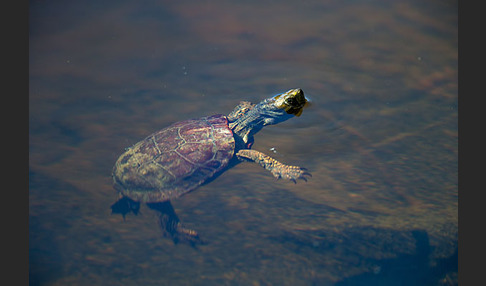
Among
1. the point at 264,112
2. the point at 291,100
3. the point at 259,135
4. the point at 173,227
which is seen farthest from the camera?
the point at 259,135

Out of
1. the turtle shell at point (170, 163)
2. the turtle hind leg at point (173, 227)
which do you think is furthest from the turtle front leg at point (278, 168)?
the turtle hind leg at point (173, 227)

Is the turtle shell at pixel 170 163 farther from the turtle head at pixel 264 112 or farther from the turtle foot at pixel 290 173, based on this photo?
the turtle foot at pixel 290 173

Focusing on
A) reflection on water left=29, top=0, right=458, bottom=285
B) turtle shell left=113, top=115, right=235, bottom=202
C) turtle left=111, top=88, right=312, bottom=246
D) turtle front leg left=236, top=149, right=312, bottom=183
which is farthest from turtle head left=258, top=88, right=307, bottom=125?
turtle shell left=113, top=115, right=235, bottom=202

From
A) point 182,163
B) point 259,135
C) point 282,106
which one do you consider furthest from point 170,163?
point 282,106

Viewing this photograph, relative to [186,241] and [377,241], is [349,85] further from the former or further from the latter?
[186,241]

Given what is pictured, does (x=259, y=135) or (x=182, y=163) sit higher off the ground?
(x=259, y=135)

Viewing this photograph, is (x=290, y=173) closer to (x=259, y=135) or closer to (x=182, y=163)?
(x=259, y=135)
